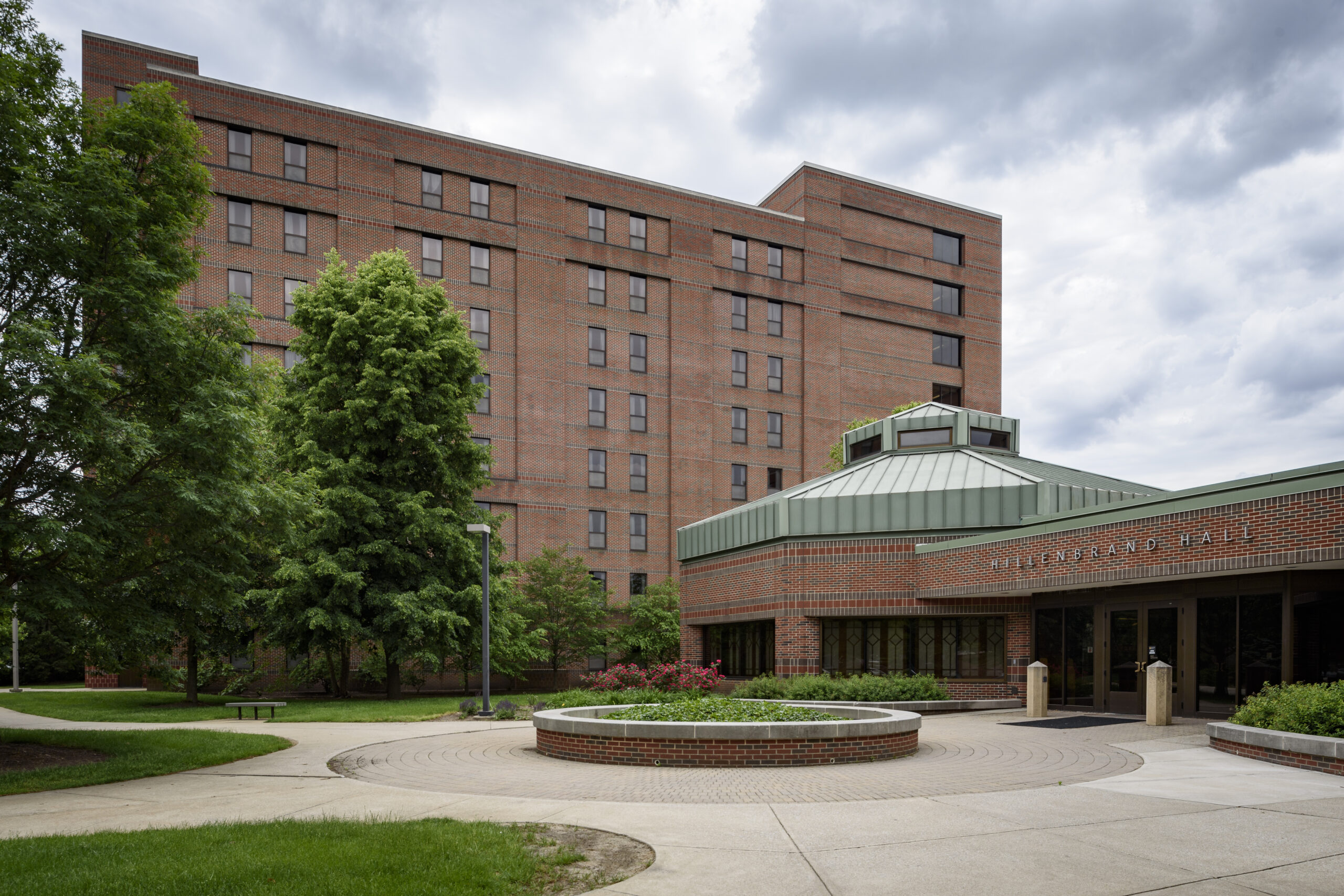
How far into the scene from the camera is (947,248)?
59.7 metres

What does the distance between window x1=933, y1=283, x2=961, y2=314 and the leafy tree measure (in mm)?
26520

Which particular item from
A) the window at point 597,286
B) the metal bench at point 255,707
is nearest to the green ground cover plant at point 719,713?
the metal bench at point 255,707

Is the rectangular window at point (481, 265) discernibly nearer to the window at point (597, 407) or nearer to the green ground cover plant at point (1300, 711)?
the window at point (597, 407)

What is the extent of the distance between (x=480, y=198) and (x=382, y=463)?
785 inches

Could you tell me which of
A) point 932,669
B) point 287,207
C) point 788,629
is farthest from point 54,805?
point 287,207

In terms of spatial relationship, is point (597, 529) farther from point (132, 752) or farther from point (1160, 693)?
point (132, 752)

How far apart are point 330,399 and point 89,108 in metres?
16.6

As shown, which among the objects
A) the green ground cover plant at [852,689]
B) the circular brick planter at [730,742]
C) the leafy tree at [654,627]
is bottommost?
the leafy tree at [654,627]

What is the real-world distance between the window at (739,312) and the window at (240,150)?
25.2 meters

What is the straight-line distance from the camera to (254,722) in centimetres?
2241

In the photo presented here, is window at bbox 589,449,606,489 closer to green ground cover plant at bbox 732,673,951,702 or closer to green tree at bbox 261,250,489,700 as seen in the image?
green tree at bbox 261,250,489,700

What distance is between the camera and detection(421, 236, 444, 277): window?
1788 inches

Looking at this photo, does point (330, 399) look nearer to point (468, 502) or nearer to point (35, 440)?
point (468, 502)

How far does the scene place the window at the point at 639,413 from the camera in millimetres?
49906
